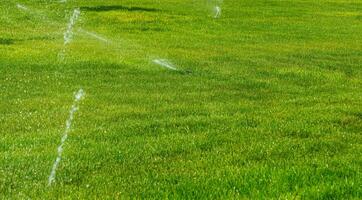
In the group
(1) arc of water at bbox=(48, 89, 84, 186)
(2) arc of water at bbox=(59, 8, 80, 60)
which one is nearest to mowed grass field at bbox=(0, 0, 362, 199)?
(1) arc of water at bbox=(48, 89, 84, 186)

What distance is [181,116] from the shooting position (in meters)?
13.2

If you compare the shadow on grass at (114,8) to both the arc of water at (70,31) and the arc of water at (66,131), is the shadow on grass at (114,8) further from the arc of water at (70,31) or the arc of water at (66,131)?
the arc of water at (66,131)

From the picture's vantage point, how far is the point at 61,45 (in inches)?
1003

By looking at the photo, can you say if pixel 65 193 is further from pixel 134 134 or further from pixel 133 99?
pixel 133 99

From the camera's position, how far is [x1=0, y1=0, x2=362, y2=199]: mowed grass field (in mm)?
8781

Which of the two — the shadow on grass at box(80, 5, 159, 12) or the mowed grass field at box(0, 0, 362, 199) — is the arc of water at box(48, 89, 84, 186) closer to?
the mowed grass field at box(0, 0, 362, 199)

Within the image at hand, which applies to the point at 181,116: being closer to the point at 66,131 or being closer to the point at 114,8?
the point at 66,131

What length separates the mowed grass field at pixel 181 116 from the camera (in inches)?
346

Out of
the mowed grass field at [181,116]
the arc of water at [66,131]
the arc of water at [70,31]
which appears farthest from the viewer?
the arc of water at [70,31]

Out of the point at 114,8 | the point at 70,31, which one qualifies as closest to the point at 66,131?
the point at 70,31

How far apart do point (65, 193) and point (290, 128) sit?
17.4 ft

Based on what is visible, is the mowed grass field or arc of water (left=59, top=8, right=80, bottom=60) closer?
the mowed grass field

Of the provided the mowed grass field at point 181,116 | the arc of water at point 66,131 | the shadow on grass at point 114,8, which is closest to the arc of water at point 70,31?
the mowed grass field at point 181,116

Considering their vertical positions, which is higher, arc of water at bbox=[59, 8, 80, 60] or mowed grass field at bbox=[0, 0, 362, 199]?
mowed grass field at bbox=[0, 0, 362, 199]
